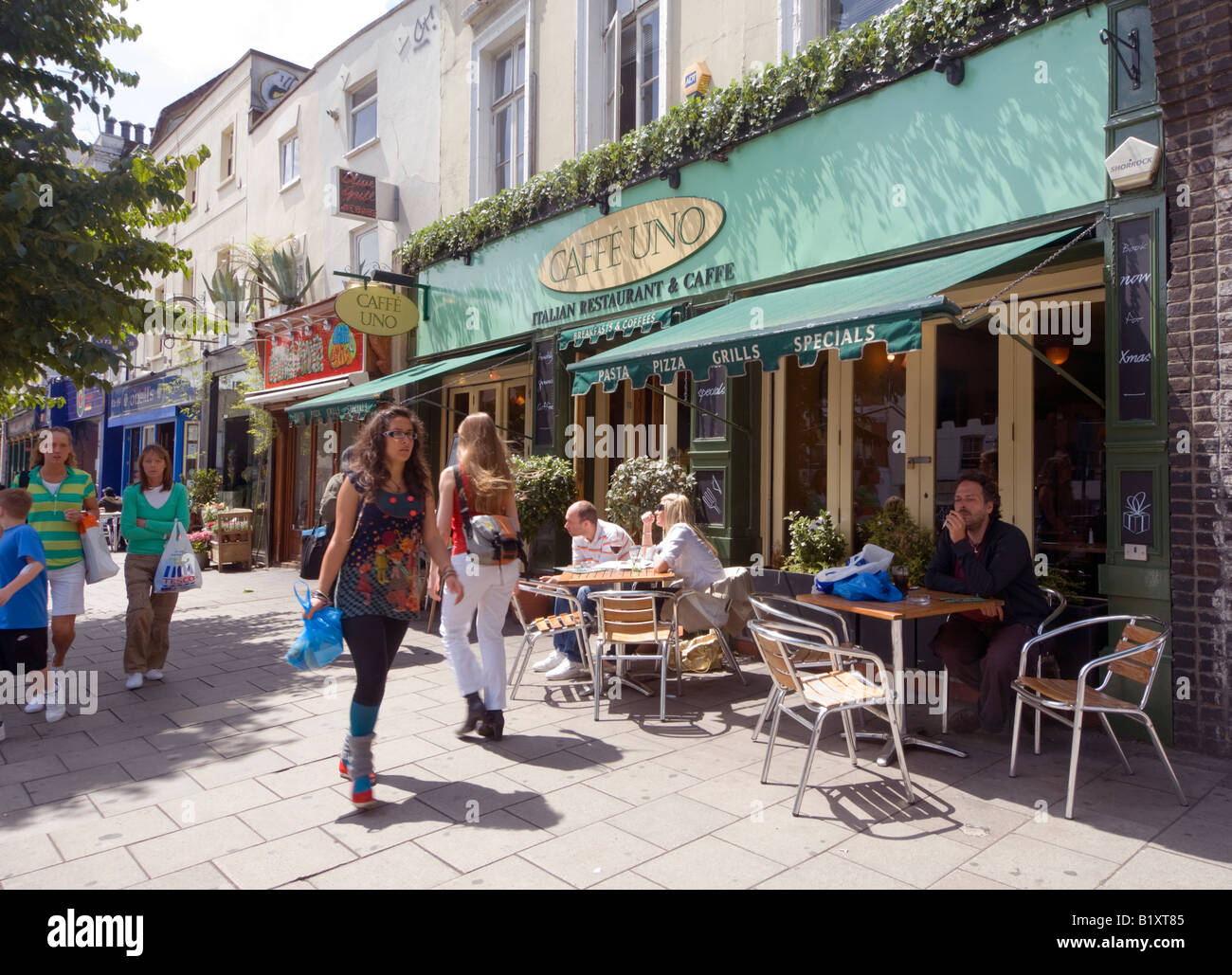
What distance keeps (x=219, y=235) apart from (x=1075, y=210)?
18544 mm

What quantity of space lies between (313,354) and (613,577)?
10101 mm

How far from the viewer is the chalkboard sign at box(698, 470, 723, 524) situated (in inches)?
302

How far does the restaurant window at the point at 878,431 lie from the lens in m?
6.78

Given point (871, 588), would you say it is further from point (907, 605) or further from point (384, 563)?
point (384, 563)

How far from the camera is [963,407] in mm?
6355

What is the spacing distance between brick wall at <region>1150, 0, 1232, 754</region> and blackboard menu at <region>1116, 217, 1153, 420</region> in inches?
4.7

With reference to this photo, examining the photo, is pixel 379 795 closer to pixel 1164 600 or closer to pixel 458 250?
pixel 1164 600

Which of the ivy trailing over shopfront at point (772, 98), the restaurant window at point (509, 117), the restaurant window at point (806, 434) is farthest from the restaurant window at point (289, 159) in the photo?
the restaurant window at point (806, 434)

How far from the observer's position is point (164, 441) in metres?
21.3

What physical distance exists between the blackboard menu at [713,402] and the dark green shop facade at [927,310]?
2cm

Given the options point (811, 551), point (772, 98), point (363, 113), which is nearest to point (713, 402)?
point (811, 551)

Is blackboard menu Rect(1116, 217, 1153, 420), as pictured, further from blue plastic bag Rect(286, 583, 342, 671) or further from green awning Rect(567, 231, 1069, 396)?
blue plastic bag Rect(286, 583, 342, 671)

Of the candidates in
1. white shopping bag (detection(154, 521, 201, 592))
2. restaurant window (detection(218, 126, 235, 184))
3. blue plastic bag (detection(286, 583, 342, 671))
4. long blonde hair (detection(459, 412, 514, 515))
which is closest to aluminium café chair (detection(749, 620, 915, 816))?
long blonde hair (detection(459, 412, 514, 515))

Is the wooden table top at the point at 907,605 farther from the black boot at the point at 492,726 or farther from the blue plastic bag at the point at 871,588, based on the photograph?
the black boot at the point at 492,726
